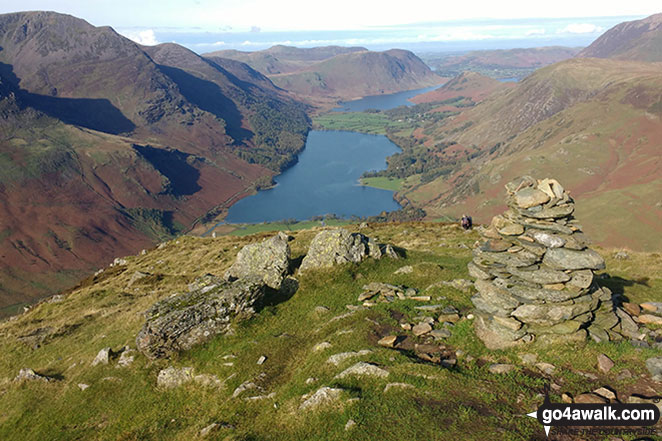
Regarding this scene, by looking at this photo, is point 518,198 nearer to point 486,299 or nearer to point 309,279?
point 486,299

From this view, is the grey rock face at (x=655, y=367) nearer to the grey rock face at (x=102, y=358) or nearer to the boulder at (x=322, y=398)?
the boulder at (x=322, y=398)

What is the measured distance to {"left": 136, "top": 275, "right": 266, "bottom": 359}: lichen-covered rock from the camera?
25859 millimetres

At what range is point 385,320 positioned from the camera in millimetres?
25234

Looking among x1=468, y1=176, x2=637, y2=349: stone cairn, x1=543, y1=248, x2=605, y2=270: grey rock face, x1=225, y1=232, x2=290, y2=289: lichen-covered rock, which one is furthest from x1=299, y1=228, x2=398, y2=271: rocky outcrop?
x1=543, y1=248, x2=605, y2=270: grey rock face

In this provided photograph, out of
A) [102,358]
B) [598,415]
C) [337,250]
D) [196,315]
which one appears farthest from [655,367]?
[102,358]

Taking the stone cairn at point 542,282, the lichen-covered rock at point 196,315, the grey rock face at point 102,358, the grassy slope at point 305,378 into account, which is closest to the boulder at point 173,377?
the grassy slope at point 305,378

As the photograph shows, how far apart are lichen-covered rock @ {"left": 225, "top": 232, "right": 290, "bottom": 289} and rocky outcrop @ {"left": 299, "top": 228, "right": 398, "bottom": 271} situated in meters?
2.04

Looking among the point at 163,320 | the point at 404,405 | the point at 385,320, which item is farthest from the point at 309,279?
the point at 404,405

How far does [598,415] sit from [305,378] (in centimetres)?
1304

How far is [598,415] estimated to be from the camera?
15969mm

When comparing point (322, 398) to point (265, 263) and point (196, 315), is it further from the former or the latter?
point (265, 263)

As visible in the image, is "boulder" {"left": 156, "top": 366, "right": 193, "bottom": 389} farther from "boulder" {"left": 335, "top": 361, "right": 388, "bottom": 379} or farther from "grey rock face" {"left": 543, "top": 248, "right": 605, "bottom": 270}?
"grey rock face" {"left": 543, "top": 248, "right": 605, "bottom": 270}

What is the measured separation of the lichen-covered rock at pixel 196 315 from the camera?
84.8ft

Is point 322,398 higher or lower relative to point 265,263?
higher
